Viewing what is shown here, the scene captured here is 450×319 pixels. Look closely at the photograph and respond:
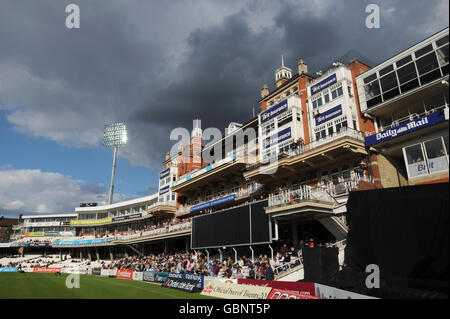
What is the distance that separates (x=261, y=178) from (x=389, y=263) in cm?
2129

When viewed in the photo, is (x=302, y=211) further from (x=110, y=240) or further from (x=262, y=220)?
(x=110, y=240)

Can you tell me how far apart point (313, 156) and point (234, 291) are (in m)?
11.8

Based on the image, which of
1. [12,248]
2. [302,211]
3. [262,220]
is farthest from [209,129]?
[12,248]

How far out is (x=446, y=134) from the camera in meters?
7.03

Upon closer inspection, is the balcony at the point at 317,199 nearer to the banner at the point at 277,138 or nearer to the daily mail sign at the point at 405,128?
the daily mail sign at the point at 405,128

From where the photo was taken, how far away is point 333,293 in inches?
444

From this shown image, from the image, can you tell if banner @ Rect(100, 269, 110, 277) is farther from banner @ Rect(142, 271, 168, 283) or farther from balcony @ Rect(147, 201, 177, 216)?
banner @ Rect(142, 271, 168, 283)

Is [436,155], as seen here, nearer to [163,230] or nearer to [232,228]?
[232,228]

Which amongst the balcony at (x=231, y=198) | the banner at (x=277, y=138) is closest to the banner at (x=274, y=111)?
the banner at (x=277, y=138)

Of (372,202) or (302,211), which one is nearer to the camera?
(372,202)

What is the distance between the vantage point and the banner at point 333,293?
9938 millimetres

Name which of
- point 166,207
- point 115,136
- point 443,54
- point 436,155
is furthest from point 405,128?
point 115,136

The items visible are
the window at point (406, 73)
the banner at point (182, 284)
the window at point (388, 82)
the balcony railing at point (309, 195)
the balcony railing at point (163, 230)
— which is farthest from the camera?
the balcony railing at point (163, 230)

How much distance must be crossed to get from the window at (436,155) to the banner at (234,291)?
9.58 m
